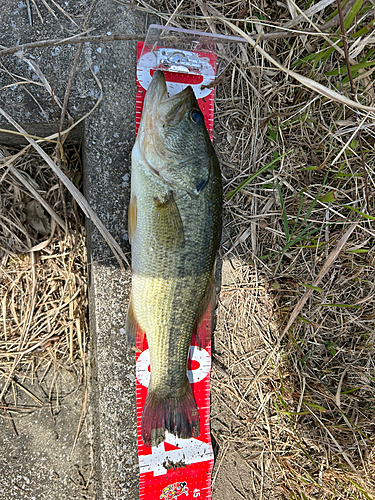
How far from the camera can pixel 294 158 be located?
2.55 m

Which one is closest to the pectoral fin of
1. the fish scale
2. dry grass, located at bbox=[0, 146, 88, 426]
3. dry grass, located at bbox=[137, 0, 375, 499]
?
the fish scale

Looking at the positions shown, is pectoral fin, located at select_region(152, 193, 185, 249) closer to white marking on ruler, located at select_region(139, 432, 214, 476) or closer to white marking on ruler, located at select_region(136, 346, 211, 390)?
white marking on ruler, located at select_region(136, 346, 211, 390)

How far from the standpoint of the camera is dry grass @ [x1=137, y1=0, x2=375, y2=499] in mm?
2484

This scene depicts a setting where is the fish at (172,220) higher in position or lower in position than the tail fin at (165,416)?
higher

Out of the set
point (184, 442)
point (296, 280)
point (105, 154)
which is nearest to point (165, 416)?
point (184, 442)

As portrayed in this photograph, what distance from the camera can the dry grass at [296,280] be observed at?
2.48 metres

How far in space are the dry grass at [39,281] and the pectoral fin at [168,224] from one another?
34.9 inches

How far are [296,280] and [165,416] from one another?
144 centimetres

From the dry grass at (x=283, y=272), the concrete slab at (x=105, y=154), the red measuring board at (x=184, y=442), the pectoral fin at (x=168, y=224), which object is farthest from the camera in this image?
the dry grass at (x=283, y=272)

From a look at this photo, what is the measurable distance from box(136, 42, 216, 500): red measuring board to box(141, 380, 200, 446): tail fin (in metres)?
0.14

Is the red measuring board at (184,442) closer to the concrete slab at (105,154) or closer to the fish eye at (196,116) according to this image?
the concrete slab at (105,154)

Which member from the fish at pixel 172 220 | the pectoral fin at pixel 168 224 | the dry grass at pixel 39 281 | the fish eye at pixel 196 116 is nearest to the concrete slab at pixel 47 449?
the dry grass at pixel 39 281

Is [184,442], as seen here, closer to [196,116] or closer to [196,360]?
[196,360]

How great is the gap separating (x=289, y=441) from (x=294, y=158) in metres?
2.32
